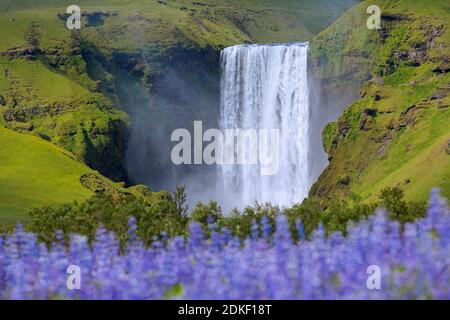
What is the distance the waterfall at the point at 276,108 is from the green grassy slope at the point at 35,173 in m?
35.8

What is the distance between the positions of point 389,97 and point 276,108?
28290 millimetres

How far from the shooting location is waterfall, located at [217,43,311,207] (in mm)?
177250

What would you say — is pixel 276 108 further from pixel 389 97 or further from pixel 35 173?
pixel 35 173

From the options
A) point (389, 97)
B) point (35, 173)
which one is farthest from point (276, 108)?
point (35, 173)

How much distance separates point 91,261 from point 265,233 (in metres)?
3.46

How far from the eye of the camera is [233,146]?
7741 inches

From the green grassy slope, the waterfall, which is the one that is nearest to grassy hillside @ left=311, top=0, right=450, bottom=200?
the waterfall

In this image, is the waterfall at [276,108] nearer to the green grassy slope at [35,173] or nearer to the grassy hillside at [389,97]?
the grassy hillside at [389,97]

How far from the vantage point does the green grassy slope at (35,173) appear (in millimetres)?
144625

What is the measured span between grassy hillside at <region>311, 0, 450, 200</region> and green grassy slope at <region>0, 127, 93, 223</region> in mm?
37724

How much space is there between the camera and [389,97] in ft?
518

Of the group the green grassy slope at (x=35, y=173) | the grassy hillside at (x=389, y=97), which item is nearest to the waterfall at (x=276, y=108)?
the grassy hillside at (x=389, y=97)
